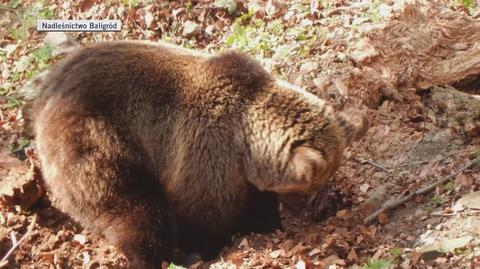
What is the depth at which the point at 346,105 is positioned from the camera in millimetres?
6738

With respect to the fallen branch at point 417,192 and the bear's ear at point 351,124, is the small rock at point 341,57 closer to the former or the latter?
the bear's ear at point 351,124

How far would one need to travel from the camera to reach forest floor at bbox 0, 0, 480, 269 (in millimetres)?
5066

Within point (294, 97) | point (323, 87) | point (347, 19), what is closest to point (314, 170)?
point (294, 97)

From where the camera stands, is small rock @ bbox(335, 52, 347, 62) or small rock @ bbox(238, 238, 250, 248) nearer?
small rock @ bbox(238, 238, 250, 248)

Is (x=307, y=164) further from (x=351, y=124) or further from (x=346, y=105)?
(x=346, y=105)

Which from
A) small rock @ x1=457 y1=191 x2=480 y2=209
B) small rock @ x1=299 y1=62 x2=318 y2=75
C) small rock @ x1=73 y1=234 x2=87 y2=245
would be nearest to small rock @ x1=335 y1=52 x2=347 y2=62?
small rock @ x1=299 y1=62 x2=318 y2=75

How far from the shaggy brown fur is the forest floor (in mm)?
427

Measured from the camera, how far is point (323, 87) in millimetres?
6863

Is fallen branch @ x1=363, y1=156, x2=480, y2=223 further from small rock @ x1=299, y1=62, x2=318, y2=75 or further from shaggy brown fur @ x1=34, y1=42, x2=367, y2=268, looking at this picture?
small rock @ x1=299, y1=62, x2=318, y2=75

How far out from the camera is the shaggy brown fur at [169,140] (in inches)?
212

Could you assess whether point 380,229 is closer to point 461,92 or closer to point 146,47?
point 461,92

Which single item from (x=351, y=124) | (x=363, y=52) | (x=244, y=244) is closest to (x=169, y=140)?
(x=244, y=244)

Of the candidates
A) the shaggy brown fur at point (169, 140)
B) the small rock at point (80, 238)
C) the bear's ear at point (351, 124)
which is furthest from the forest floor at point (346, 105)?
the bear's ear at point (351, 124)

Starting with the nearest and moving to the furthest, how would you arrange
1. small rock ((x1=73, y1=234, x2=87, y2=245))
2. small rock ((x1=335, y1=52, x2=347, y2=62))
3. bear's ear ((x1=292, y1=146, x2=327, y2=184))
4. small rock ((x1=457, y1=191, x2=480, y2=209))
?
small rock ((x1=457, y1=191, x2=480, y2=209)) → bear's ear ((x1=292, y1=146, x2=327, y2=184)) → small rock ((x1=73, y1=234, x2=87, y2=245)) → small rock ((x1=335, y1=52, x2=347, y2=62))
